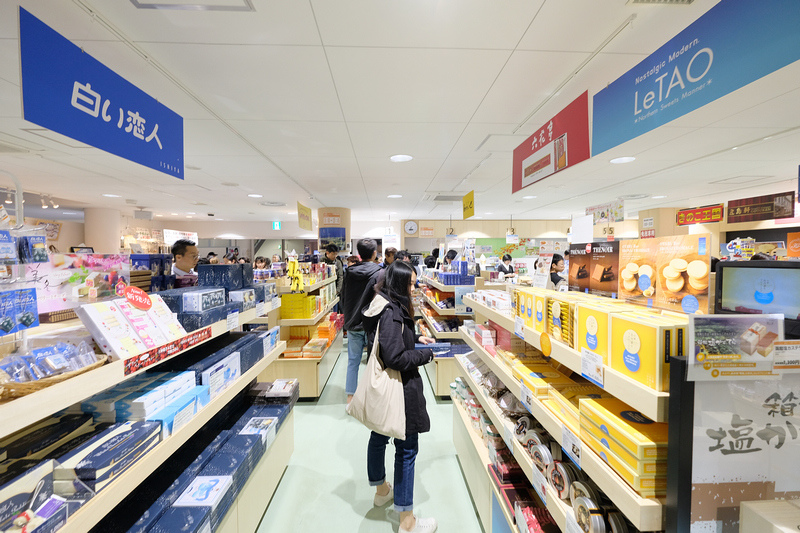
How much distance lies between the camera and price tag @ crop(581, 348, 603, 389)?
1.19 meters

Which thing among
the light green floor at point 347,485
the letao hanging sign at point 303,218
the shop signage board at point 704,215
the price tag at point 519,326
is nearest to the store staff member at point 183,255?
the light green floor at point 347,485

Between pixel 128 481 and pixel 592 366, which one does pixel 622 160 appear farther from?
pixel 128 481

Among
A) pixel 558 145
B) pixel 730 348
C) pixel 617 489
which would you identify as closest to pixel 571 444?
pixel 617 489

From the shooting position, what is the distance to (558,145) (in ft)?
9.98

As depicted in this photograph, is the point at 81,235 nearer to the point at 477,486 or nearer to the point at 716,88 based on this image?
the point at 477,486

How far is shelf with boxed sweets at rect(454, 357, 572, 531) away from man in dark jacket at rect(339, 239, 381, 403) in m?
1.68

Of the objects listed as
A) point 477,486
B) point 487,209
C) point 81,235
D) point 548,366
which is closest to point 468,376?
point 477,486

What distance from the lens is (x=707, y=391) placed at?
89 cm

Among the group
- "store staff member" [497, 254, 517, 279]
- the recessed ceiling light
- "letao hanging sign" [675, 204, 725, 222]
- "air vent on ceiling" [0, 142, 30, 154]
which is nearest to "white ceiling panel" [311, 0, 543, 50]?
"store staff member" [497, 254, 517, 279]

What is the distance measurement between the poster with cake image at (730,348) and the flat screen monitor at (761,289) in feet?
0.66

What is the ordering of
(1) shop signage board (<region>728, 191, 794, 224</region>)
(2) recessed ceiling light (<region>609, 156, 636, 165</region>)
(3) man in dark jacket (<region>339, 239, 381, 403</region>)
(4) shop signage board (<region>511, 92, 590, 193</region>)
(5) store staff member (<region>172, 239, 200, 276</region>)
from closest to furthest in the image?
(4) shop signage board (<region>511, 92, 590, 193</region>), (5) store staff member (<region>172, 239, 200, 276</region>), (3) man in dark jacket (<region>339, 239, 381, 403</region>), (2) recessed ceiling light (<region>609, 156, 636, 165</region>), (1) shop signage board (<region>728, 191, 794, 224</region>)

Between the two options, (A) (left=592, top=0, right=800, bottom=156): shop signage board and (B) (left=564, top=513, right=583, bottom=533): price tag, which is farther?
(A) (left=592, top=0, right=800, bottom=156): shop signage board

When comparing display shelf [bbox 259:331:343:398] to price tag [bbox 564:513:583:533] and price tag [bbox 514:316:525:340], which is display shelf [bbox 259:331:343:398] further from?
price tag [bbox 564:513:583:533]

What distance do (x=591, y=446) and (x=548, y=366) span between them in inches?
28.9
